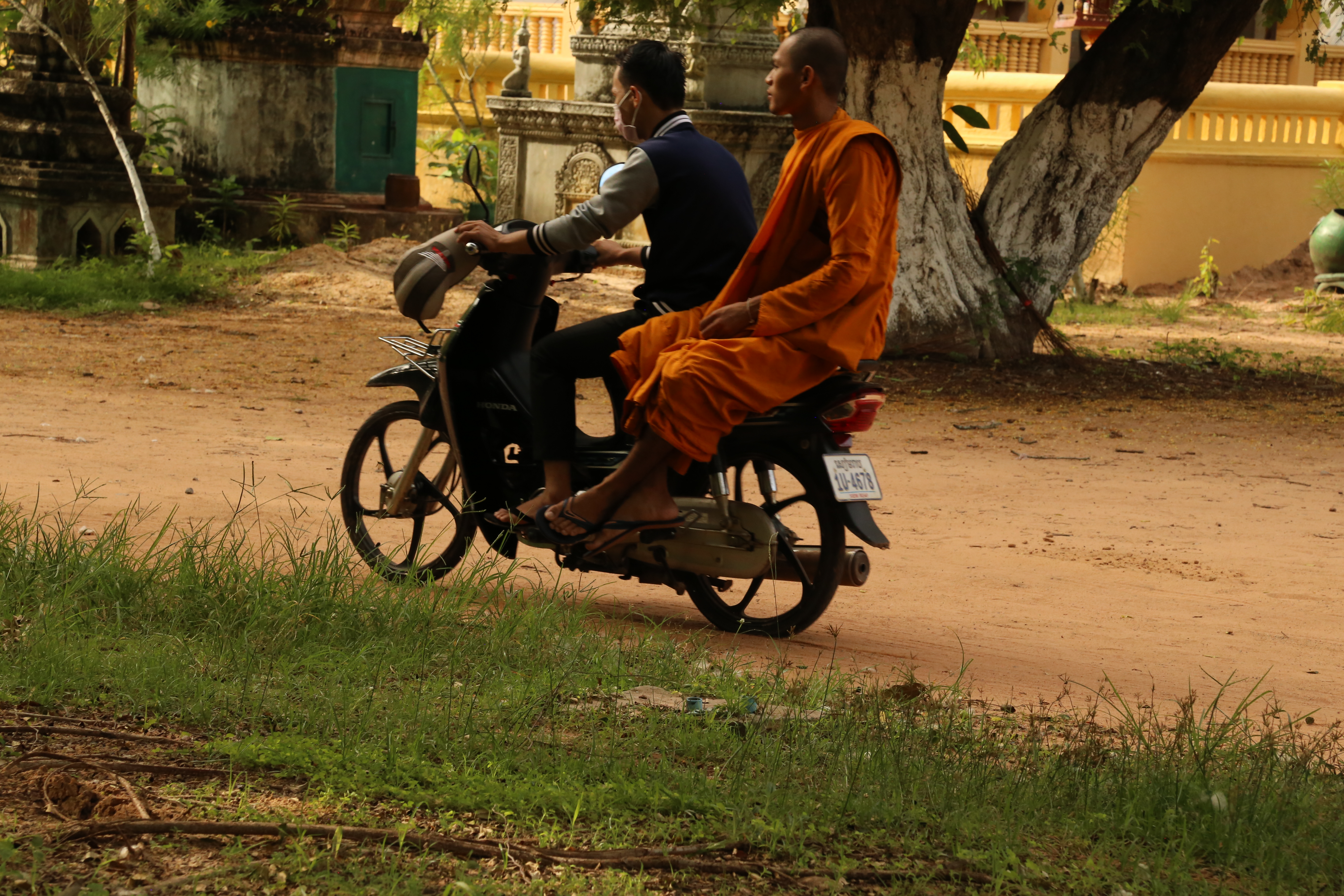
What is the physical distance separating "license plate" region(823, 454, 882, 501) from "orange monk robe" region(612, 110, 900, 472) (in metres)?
0.23

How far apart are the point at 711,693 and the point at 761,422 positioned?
988 millimetres

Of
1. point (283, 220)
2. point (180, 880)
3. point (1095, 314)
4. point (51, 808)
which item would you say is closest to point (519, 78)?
point (283, 220)

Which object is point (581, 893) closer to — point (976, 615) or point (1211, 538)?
point (976, 615)

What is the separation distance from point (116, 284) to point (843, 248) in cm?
937

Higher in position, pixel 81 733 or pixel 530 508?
pixel 530 508

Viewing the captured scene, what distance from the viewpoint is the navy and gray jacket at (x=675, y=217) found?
4215 mm

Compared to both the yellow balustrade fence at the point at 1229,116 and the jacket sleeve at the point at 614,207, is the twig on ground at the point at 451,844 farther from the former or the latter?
the yellow balustrade fence at the point at 1229,116

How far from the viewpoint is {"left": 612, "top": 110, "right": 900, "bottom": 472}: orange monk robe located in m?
4.05

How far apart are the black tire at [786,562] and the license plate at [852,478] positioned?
0.22 ft

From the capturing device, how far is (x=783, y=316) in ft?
13.4

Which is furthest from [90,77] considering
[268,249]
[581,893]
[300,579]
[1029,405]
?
[581,893]

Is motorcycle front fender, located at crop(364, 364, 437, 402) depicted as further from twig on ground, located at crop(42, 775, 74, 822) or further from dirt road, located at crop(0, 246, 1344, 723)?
twig on ground, located at crop(42, 775, 74, 822)

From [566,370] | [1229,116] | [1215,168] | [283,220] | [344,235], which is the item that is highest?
[1229,116]

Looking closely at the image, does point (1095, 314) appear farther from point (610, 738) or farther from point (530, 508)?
point (610, 738)
